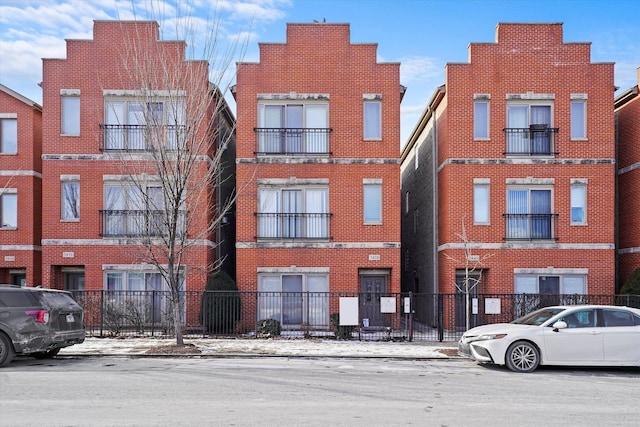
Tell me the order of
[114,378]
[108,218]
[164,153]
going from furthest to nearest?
[108,218], [164,153], [114,378]

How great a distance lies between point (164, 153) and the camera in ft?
49.4

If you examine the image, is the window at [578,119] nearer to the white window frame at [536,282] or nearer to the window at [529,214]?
the window at [529,214]

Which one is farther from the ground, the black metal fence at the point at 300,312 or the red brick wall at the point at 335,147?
the red brick wall at the point at 335,147

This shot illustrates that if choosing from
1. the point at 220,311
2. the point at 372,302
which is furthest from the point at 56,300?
the point at 372,302

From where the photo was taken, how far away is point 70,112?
2134 cm

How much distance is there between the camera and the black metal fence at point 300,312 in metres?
17.8

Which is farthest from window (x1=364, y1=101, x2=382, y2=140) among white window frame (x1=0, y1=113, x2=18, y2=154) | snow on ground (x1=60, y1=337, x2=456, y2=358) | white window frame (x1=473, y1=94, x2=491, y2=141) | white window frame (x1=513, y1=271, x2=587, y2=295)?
white window frame (x1=0, y1=113, x2=18, y2=154)

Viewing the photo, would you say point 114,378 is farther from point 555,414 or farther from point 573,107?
point 573,107

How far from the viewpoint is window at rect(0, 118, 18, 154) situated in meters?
21.8

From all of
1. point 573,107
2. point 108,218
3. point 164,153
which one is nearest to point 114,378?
point 164,153

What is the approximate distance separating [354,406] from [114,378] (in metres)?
4.92

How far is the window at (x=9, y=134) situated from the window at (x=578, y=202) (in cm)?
2063

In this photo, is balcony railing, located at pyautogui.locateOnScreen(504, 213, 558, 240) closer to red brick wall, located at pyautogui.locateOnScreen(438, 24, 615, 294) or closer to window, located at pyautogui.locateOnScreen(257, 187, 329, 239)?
red brick wall, located at pyautogui.locateOnScreen(438, 24, 615, 294)

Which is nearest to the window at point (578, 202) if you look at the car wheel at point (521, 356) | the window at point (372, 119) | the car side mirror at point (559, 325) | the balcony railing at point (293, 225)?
the window at point (372, 119)
